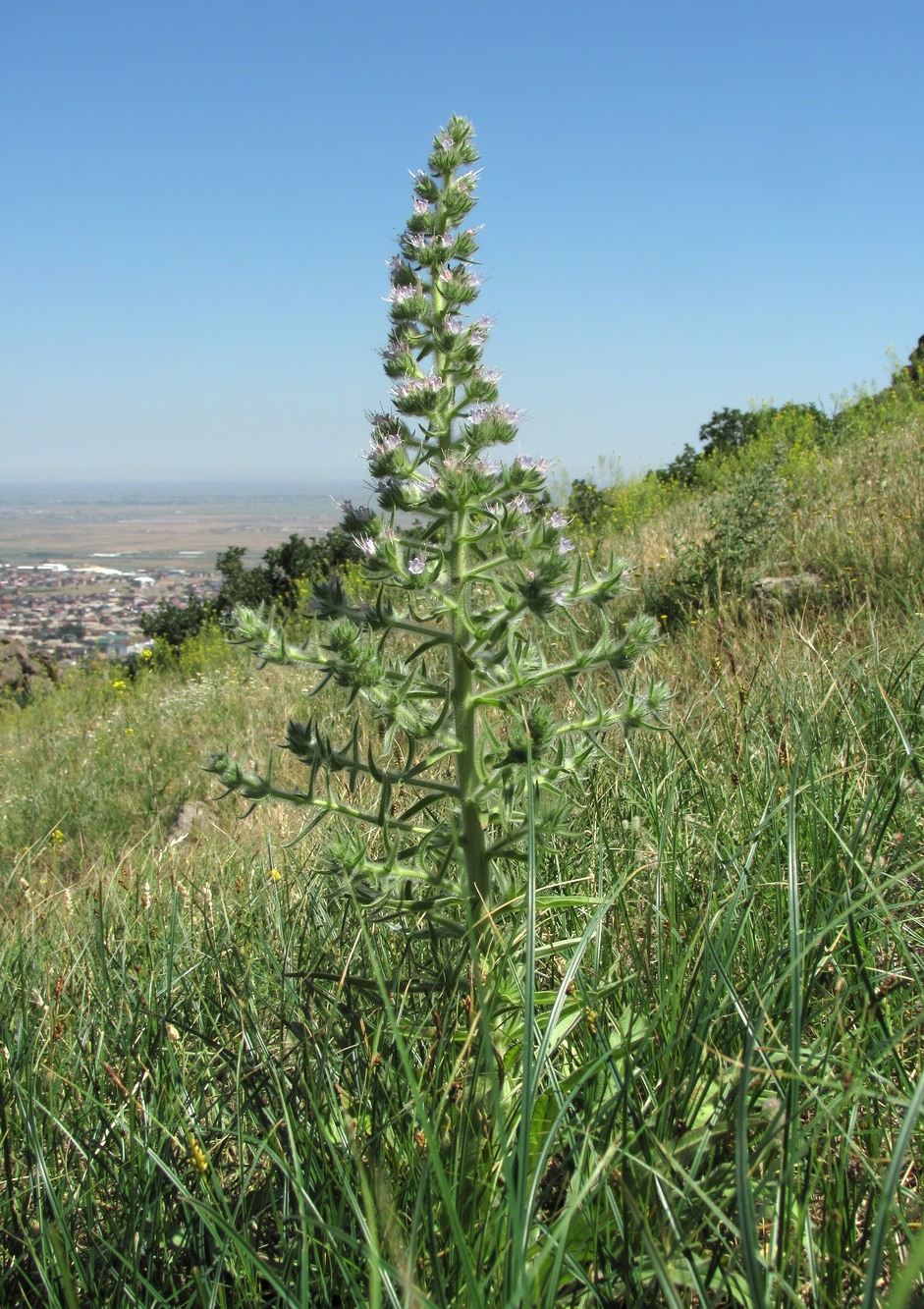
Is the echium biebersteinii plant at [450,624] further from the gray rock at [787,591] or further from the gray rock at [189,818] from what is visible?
the gray rock at [787,591]

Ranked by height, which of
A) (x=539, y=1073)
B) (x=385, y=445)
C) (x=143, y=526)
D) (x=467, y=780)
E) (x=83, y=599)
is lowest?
(x=83, y=599)

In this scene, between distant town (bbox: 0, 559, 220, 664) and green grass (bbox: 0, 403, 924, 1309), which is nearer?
green grass (bbox: 0, 403, 924, 1309)

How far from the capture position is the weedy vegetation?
130 cm

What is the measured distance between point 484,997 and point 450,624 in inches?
34.3

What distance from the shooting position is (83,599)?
40.1 metres

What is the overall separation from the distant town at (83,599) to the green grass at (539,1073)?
17630 millimetres

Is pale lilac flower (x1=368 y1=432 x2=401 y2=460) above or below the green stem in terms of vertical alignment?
above

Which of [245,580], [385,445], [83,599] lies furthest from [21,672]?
[83,599]

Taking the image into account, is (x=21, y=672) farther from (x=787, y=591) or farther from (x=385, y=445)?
(x=385, y=445)

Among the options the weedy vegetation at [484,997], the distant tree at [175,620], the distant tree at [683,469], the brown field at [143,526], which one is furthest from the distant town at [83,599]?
the weedy vegetation at [484,997]

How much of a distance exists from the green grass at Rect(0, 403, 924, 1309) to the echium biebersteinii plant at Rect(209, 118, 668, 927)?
0.18 metres

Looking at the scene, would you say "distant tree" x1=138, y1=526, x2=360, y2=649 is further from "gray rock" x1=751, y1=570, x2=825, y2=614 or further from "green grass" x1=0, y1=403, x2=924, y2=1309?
"green grass" x1=0, y1=403, x2=924, y2=1309

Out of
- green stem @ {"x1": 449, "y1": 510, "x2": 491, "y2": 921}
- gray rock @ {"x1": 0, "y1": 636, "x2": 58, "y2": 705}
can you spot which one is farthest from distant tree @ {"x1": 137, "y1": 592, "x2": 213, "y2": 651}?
green stem @ {"x1": 449, "y1": 510, "x2": 491, "y2": 921}

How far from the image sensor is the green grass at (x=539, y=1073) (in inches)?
49.8
